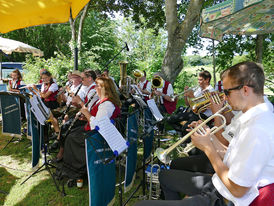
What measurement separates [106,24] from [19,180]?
2191 centimetres

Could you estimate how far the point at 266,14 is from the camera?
352 centimetres

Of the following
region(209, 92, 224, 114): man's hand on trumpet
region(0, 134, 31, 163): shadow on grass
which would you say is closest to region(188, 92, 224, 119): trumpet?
region(209, 92, 224, 114): man's hand on trumpet

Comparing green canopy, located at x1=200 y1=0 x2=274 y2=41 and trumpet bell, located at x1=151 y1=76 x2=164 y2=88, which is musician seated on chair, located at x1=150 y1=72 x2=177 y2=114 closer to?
trumpet bell, located at x1=151 y1=76 x2=164 y2=88

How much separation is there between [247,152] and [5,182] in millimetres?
3578

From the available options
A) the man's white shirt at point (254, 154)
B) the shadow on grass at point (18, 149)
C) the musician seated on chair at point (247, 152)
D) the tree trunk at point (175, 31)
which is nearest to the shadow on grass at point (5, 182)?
the shadow on grass at point (18, 149)

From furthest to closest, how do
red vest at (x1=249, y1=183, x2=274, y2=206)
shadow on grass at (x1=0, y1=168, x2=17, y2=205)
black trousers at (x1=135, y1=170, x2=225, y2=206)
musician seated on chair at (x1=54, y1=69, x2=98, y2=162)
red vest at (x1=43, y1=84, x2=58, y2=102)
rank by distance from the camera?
1. red vest at (x1=43, y1=84, x2=58, y2=102)
2. musician seated on chair at (x1=54, y1=69, x2=98, y2=162)
3. shadow on grass at (x1=0, y1=168, x2=17, y2=205)
4. black trousers at (x1=135, y1=170, x2=225, y2=206)
5. red vest at (x1=249, y1=183, x2=274, y2=206)

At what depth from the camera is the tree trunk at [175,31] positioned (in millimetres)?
6098

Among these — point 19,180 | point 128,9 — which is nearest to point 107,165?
point 19,180

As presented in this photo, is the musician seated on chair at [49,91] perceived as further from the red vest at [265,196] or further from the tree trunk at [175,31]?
the red vest at [265,196]

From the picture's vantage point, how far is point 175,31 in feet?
20.7

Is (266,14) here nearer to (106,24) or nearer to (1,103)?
(1,103)

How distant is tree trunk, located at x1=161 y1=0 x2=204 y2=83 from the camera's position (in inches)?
240

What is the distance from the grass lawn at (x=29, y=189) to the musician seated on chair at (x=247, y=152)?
1657 mm

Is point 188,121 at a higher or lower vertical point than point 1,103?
lower
